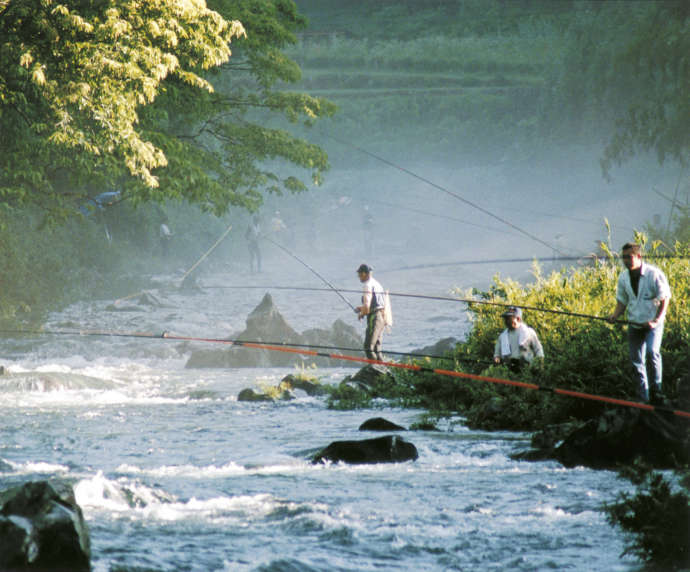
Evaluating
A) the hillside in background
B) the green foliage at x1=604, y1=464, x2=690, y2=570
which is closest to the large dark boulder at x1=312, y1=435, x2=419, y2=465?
the green foliage at x1=604, y1=464, x2=690, y2=570

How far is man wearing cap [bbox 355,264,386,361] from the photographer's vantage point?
14.3 m

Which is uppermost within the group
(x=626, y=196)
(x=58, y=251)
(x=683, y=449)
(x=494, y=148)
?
(x=494, y=148)

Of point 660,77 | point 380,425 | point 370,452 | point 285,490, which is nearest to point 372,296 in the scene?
point 380,425

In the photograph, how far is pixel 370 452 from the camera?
8.83 meters

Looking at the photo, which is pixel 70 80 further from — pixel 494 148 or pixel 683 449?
pixel 494 148

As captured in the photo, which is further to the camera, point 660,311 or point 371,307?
point 371,307

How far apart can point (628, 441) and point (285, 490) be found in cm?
301

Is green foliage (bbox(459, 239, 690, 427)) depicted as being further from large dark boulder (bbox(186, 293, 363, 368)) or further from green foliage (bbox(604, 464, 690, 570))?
large dark boulder (bbox(186, 293, 363, 368))

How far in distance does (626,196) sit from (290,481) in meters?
41.5

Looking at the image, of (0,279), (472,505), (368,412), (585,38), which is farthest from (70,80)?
(585,38)

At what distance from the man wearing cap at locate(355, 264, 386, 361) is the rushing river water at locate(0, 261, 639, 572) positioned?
53.1 inches

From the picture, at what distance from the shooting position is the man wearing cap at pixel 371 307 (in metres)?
14.3

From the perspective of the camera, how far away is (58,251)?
110ft

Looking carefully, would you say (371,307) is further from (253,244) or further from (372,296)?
(253,244)
